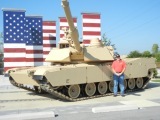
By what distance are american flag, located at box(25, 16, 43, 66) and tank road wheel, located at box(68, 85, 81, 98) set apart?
27.2 feet

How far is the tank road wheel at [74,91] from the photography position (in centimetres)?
1177

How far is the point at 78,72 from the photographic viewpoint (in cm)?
1187

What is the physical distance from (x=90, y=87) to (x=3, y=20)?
28.3 feet

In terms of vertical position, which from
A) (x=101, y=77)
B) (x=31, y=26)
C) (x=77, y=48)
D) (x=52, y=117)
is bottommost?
(x=52, y=117)

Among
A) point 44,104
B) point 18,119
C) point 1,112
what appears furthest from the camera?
point 44,104

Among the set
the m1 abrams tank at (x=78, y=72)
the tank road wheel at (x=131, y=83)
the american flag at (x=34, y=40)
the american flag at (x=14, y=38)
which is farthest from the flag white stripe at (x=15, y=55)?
the tank road wheel at (x=131, y=83)

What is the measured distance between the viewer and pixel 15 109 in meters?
9.96

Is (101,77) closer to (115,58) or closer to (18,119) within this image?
(115,58)

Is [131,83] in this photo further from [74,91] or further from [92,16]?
[92,16]

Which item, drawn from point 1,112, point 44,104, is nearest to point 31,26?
point 44,104

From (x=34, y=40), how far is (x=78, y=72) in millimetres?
9025

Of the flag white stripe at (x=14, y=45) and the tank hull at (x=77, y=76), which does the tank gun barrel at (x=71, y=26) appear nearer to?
the tank hull at (x=77, y=76)

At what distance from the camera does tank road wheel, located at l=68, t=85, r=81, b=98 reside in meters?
11.8

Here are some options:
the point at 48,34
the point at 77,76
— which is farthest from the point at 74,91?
the point at 48,34
